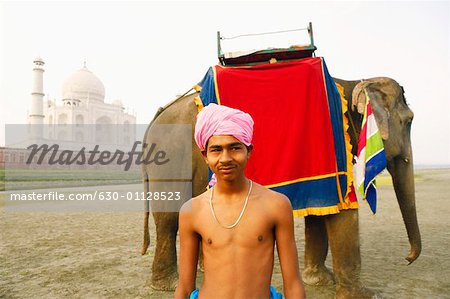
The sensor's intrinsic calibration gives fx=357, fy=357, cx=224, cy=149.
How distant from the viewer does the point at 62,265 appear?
16.5ft

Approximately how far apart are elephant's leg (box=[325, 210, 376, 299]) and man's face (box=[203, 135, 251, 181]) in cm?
200

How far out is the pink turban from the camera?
165cm

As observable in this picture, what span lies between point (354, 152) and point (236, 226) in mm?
2413

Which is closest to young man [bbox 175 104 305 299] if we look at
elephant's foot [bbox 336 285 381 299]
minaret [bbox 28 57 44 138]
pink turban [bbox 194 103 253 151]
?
pink turban [bbox 194 103 253 151]

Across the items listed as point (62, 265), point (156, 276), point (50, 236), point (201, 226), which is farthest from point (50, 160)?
point (201, 226)

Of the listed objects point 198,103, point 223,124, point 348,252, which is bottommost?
point 348,252

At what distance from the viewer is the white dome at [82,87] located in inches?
1907

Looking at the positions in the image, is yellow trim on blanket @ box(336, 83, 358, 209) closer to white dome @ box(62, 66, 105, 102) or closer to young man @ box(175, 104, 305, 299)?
young man @ box(175, 104, 305, 299)

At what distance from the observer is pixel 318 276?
4148mm

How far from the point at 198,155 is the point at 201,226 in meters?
1.98

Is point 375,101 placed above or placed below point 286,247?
above

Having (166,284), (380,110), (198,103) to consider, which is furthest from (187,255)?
(380,110)

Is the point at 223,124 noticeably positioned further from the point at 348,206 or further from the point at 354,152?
the point at 354,152

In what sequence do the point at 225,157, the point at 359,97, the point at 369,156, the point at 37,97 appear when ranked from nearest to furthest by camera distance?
the point at 225,157 → the point at 369,156 → the point at 359,97 → the point at 37,97
